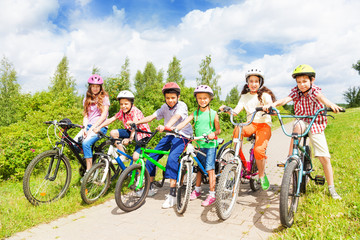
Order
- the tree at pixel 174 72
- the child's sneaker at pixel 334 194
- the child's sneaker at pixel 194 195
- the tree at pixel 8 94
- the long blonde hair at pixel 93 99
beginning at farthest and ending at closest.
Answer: the tree at pixel 174 72 < the tree at pixel 8 94 < the long blonde hair at pixel 93 99 < the child's sneaker at pixel 194 195 < the child's sneaker at pixel 334 194

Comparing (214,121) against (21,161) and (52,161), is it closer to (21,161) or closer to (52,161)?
(52,161)

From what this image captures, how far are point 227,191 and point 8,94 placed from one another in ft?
117

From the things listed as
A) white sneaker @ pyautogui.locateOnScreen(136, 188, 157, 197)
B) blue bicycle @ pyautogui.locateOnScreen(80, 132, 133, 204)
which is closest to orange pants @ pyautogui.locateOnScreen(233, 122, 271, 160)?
white sneaker @ pyautogui.locateOnScreen(136, 188, 157, 197)

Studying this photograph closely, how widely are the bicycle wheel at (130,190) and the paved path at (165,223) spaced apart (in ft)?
0.44

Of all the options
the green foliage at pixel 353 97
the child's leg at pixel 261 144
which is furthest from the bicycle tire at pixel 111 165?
the green foliage at pixel 353 97

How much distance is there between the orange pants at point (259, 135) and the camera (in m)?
3.90

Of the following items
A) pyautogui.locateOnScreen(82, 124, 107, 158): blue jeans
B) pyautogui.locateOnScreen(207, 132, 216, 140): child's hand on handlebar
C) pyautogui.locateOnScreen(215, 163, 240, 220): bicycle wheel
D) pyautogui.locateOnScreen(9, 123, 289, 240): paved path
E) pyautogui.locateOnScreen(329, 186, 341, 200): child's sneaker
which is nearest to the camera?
pyautogui.locateOnScreen(9, 123, 289, 240): paved path

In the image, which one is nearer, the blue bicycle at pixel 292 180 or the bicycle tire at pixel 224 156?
the blue bicycle at pixel 292 180

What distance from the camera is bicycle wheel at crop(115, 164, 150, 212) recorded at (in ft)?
12.0

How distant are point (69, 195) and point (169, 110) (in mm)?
2354

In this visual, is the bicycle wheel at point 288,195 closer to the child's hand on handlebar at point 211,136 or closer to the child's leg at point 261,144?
the child's leg at point 261,144

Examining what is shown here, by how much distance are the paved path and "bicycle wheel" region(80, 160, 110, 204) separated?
0.76 ft

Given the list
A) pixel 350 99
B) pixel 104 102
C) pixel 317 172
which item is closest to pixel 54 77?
pixel 104 102

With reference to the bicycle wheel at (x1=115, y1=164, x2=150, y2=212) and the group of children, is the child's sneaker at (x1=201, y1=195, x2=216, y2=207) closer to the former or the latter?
the group of children
